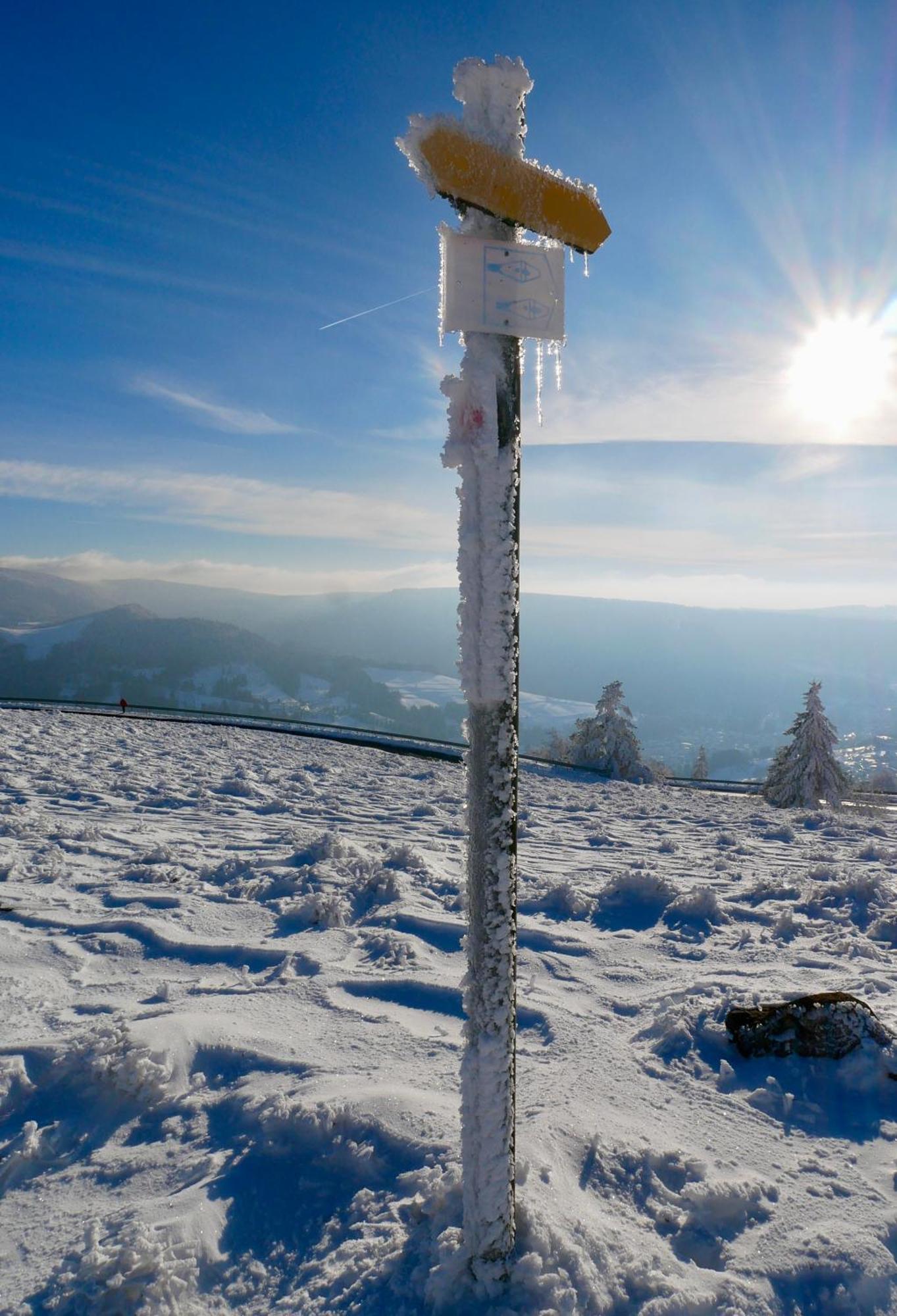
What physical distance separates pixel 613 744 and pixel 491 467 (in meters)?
22.7

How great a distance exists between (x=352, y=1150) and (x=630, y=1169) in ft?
4.34

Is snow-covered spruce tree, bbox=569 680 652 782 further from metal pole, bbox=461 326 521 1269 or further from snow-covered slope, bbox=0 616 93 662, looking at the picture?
snow-covered slope, bbox=0 616 93 662

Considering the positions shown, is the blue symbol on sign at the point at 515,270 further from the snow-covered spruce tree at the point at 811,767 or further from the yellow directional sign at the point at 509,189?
the snow-covered spruce tree at the point at 811,767

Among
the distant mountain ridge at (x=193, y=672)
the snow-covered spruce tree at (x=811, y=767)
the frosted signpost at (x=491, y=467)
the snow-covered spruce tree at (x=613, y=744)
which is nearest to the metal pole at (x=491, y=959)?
the frosted signpost at (x=491, y=467)

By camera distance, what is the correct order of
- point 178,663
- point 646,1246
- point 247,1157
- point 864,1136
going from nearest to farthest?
point 646,1246
point 247,1157
point 864,1136
point 178,663

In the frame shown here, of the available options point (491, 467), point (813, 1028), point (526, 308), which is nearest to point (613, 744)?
point (813, 1028)

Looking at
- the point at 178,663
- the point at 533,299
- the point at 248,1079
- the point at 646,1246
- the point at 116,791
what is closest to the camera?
the point at 533,299

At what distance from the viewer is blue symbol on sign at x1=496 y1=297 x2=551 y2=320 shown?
1.97 meters

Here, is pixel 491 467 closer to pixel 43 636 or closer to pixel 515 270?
pixel 515 270

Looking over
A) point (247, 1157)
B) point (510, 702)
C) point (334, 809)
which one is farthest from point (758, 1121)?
point (334, 809)

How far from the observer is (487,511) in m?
2.07

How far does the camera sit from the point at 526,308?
1.99m

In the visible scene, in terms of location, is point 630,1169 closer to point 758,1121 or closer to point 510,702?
point 758,1121

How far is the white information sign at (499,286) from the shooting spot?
6.35ft
